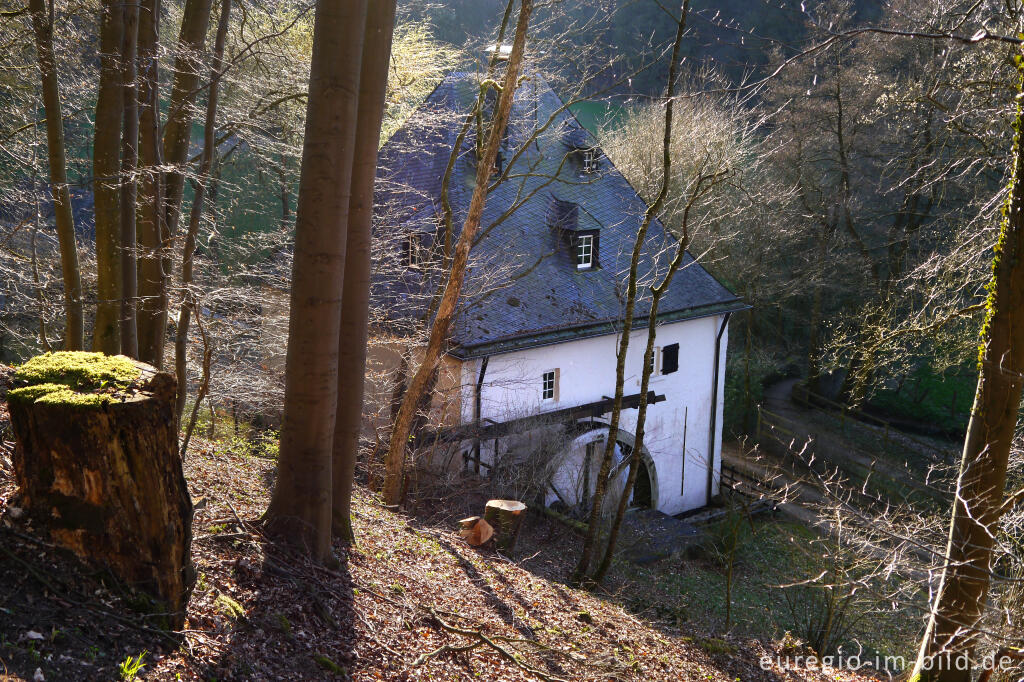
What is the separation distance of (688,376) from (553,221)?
586 centimetres

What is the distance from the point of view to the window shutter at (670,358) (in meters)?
21.1

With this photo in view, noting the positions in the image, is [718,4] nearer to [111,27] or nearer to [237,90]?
[237,90]

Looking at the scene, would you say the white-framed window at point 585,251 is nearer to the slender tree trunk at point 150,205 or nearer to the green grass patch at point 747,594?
the green grass patch at point 747,594

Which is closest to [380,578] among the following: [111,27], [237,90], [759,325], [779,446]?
[111,27]

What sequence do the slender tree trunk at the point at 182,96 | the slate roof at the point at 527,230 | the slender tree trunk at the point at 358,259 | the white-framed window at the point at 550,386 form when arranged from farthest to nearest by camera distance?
the white-framed window at the point at 550,386 < the slate roof at the point at 527,230 < the slender tree trunk at the point at 182,96 < the slender tree trunk at the point at 358,259

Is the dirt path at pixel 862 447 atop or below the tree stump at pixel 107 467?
below

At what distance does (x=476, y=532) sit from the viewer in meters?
11.3

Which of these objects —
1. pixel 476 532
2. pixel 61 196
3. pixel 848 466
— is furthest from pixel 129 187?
pixel 848 466

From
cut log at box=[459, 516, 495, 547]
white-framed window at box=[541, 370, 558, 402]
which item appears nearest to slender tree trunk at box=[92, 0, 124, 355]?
cut log at box=[459, 516, 495, 547]

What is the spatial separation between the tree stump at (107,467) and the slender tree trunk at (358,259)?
121 inches

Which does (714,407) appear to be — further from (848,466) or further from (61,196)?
(61,196)

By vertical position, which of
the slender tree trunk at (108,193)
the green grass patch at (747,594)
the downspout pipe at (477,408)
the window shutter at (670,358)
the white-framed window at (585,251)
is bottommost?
the green grass patch at (747,594)

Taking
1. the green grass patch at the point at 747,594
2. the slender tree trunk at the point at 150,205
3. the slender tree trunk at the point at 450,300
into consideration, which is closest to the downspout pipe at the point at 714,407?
the green grass patch at the point at 747,594

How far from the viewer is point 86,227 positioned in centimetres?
1920
